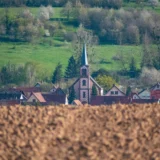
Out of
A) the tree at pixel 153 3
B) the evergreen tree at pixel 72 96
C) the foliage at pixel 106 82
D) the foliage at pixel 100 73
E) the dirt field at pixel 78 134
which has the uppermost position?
the dirt field at pixel 78 134

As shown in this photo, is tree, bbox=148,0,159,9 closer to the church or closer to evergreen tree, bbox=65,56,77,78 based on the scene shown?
evergreen tree, bbox=65,56,77,78

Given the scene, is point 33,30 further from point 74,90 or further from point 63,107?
point 63,107

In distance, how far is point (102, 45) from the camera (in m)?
96.0

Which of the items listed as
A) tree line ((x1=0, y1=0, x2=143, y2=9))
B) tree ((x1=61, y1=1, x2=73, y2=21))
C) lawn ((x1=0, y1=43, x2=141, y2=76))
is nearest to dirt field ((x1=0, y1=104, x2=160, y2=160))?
lawn ((x1=0, y1=43, x2=141, y2=76))

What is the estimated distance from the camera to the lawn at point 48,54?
84.4 meters

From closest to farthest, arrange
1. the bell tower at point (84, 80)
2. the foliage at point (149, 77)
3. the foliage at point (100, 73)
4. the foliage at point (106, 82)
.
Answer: the bell tower at point (84, 80) → the foliage at point (106, 82) → the foliage at point (149, 77) → the foliage at point (100, 73)

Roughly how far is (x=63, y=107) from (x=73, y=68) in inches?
2883

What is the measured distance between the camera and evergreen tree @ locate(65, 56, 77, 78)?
267ft

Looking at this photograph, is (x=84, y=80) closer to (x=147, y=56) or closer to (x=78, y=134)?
(x=147, y=56)

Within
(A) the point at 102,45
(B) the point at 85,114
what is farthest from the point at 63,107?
(A) the point at 102,45

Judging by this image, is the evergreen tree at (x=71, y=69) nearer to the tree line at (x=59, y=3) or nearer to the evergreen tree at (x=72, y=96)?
the evergreen tree at (x=72, y=96)

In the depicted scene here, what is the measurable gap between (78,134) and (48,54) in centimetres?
8005

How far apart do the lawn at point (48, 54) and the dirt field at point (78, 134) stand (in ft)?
239

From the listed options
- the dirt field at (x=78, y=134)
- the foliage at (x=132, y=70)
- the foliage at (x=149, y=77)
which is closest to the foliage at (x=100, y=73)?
the foliage at (x=132, y=70)
